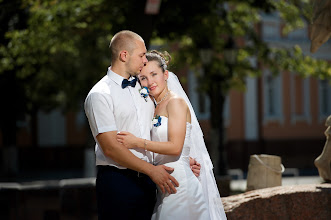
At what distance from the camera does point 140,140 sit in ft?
14.4

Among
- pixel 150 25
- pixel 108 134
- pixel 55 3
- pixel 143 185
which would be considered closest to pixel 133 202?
pixel 143 185

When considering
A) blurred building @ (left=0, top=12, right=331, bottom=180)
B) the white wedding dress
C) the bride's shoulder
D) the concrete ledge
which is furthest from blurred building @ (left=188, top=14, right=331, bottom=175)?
the bride's shoulder

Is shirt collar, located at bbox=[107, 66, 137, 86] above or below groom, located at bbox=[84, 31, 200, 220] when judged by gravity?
above

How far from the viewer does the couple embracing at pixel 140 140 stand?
4.38 metres

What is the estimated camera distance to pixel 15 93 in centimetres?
2138

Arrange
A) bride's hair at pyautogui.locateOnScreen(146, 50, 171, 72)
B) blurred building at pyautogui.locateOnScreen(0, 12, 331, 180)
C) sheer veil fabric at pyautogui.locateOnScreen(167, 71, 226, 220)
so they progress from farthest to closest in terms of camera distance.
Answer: blurred building at pyautogui.locateOnScreen(0, 12, 331, 180) < sheer veil fabric at pyautogui.locateOnScreen(167, 71, 226, 220) < bride's hair at pyautogui.locateOnScreen(146, 50, 171, 72)

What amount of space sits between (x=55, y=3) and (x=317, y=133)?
63.5ft

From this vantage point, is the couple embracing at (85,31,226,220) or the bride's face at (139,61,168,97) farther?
the bride's face at (139,61,168,97)

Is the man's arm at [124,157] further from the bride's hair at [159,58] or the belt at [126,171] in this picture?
the bride's hair at [159,58]

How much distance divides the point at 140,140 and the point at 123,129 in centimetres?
18

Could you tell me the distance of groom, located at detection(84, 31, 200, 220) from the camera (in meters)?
4.36

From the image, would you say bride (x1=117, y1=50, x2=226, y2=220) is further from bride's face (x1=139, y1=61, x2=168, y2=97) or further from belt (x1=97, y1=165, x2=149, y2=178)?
belt (x1=97, y1=165, x2=149, y2=178)

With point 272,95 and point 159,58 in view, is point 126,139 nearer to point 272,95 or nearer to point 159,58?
point 159,58

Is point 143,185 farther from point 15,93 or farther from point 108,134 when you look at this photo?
point 15,93
